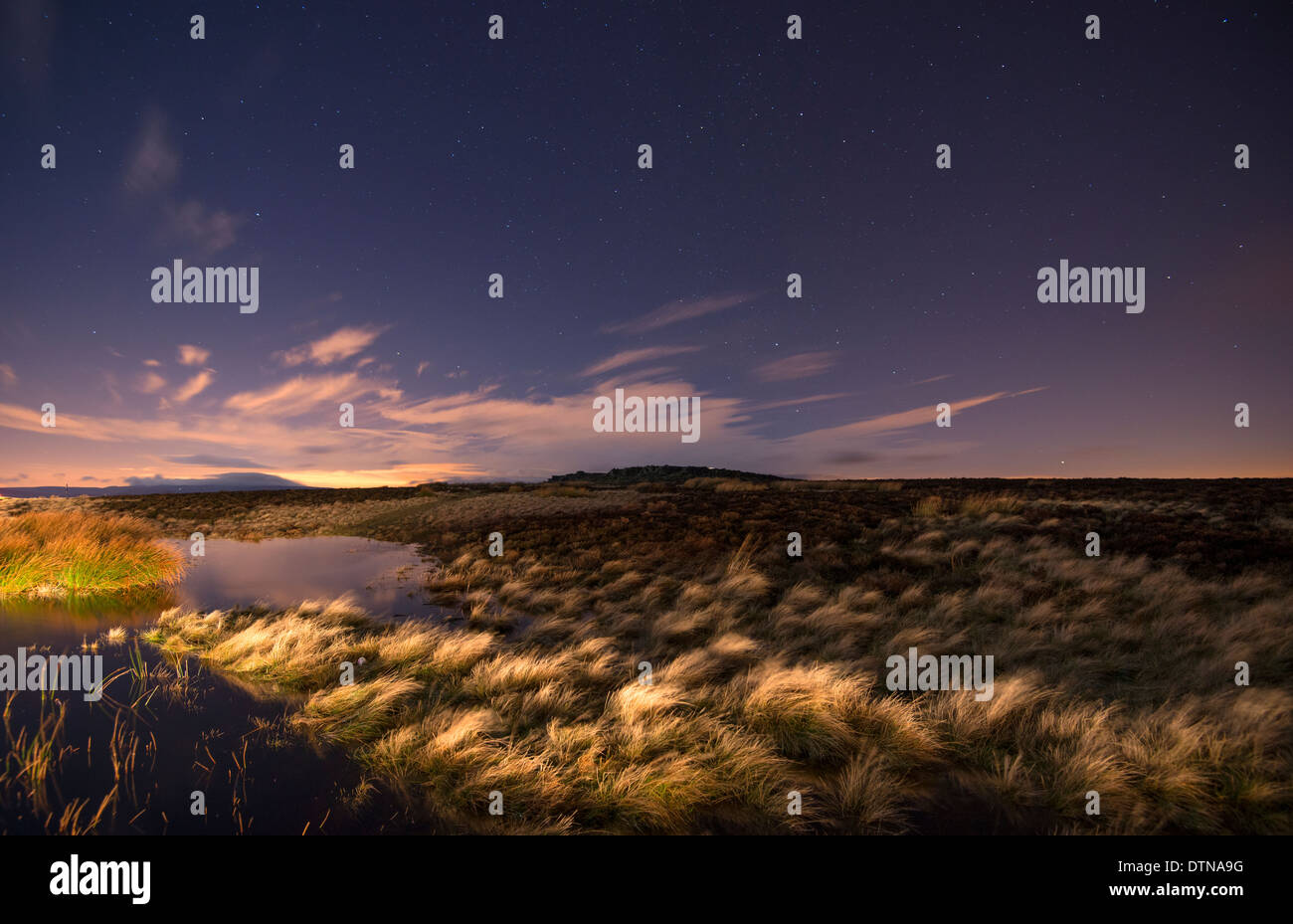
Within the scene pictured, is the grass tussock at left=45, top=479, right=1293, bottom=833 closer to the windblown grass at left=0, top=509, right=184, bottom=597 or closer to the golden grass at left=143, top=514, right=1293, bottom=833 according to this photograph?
the golden grass at left=143, top=514, right=1293, bottom=833

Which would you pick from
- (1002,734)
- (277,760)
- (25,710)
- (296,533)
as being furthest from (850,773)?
(296,533)

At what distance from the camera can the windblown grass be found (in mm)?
9781

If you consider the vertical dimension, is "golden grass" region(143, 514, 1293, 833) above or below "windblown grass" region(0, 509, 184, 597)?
below

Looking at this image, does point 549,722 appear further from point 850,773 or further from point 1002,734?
point 1002,734

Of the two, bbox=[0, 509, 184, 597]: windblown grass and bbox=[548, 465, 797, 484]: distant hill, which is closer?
bbox=[0, 509, 184, 597]: windblown grass

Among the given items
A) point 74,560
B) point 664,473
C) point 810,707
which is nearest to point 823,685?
point 810,707

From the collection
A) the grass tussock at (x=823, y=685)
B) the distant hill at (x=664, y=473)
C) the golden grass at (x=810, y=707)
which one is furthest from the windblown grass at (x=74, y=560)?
the distant hill at (x=664, y=473)

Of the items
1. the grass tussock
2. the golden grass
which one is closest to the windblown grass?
the grass tussock

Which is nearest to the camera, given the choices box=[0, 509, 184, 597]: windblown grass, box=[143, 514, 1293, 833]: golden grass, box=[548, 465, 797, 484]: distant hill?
box=[143, 514, 1293, 833]: golden grass

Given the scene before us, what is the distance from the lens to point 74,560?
10305mm

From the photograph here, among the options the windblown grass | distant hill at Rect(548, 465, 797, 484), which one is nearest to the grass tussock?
the windblown grass

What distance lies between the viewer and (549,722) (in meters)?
4.79

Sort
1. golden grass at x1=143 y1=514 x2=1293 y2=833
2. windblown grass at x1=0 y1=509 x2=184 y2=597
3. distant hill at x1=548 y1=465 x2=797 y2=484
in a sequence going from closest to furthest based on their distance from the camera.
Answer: golden grass at x1=143 y1=514 x2=1293 y2=833 → windblown grass at x1=0 y1=509 x2=184 y2=597 → distant hill at x1=548 y1=465 x2=797 y2=484

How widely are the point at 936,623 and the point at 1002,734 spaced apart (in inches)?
150
